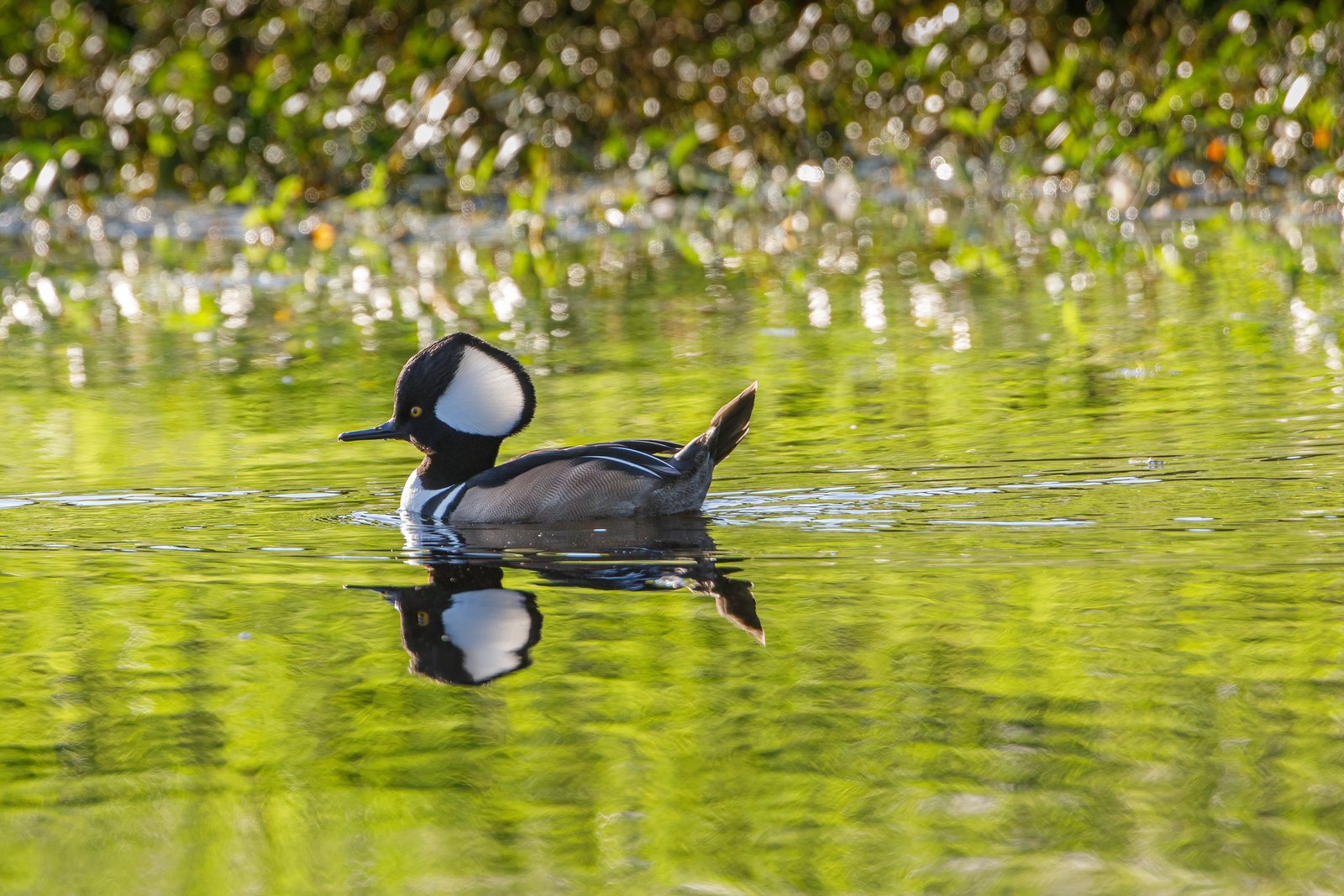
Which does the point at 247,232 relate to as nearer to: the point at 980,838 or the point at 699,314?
the point at 699,314

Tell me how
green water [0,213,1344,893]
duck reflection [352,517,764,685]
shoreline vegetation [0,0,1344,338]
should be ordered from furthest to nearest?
shoreline vegetation [0,0,1344,338] < duck reflection [352,517,764,685] < green water [0,213,1344,893]

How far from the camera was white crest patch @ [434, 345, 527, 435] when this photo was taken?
24.2 feet

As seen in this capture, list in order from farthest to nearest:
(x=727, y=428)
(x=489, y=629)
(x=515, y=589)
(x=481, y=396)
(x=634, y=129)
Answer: (x=634, y=129) < (x=481, y=396) < (x=727, y=428) < (x=515, y=589) < (x=489, y=629)

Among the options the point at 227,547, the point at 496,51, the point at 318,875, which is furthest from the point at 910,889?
the point at 496,51

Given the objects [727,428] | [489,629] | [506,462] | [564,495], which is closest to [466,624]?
[489,629]

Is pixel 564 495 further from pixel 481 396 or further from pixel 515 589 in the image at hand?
pixel 515 589

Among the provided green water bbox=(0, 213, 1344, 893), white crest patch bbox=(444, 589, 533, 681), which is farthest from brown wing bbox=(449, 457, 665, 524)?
white crest patch bbox=(444, 589, 533, 681)

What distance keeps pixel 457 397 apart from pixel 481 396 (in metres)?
0.09

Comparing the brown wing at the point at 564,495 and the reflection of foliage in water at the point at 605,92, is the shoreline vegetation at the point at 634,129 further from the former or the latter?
the brown wing at the point at 564,495

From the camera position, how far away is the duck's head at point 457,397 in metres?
7.36

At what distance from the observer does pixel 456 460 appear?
7465 mm

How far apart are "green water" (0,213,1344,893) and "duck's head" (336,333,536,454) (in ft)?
1.18

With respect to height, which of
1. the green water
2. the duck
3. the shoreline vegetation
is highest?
the shoreline vegetation

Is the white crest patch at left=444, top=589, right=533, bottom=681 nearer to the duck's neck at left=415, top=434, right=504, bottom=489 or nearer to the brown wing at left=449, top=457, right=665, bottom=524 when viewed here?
the brown wing at left=449, top=457, right=665, bottom=524
